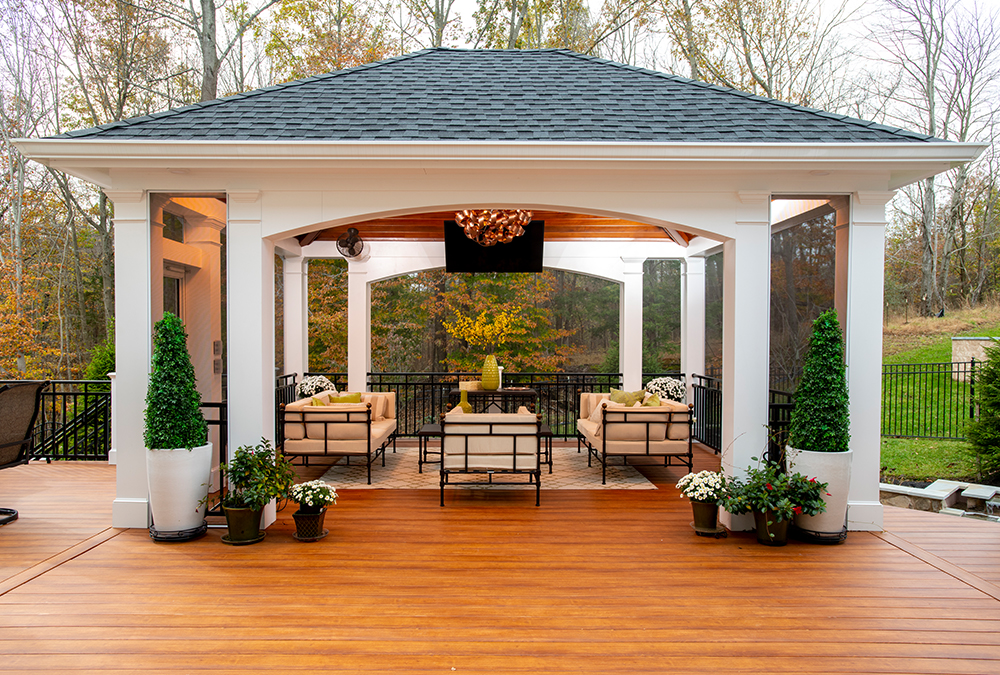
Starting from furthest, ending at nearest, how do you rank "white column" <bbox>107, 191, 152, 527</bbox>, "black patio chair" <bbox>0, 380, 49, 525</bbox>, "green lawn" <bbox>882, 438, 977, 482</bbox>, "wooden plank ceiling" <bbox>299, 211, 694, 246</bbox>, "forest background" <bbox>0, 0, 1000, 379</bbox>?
"forest background" <bbox>0, 0, 1000, 379</bbox>, "green lawn" <bbox>882, 438, 977, 482</bbox>, "wooden plank ceiling" <bbox>299, 211, 694, 246</bbox>, "black patio chair" <bbox>0, 380, 49, 525</bbox>, "white column" <bbox>107, 191, 152, 527</bbox>

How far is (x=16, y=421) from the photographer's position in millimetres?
5055

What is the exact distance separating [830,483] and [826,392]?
0.66m

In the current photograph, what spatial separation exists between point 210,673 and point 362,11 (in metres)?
14.6

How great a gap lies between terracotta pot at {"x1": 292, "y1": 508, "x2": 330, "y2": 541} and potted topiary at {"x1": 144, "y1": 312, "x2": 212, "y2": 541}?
763 millimetres

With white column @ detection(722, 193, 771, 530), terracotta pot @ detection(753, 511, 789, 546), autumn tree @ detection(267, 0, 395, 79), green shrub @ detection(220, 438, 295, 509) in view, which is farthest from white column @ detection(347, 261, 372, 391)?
autumn tree @ detection(267, 0, 395, 79)

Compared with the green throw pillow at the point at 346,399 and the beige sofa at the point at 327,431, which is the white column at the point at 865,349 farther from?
the green throw pillow at the point at 346,399

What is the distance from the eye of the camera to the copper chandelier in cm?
734

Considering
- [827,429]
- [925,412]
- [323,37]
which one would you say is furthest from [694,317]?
[323,37]

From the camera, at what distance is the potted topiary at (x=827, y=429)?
439cm

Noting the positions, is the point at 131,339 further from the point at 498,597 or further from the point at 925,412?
the point at 925,412

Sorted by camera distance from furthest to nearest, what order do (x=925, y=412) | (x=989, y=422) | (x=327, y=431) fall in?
(x=925, y=412)
(x=989, y=422)
(x=327, y=431)

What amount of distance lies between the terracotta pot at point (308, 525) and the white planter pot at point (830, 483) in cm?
355

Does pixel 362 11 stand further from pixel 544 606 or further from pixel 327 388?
pixel 544 606

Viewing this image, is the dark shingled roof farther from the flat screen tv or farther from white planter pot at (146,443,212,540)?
the flat screen tv
